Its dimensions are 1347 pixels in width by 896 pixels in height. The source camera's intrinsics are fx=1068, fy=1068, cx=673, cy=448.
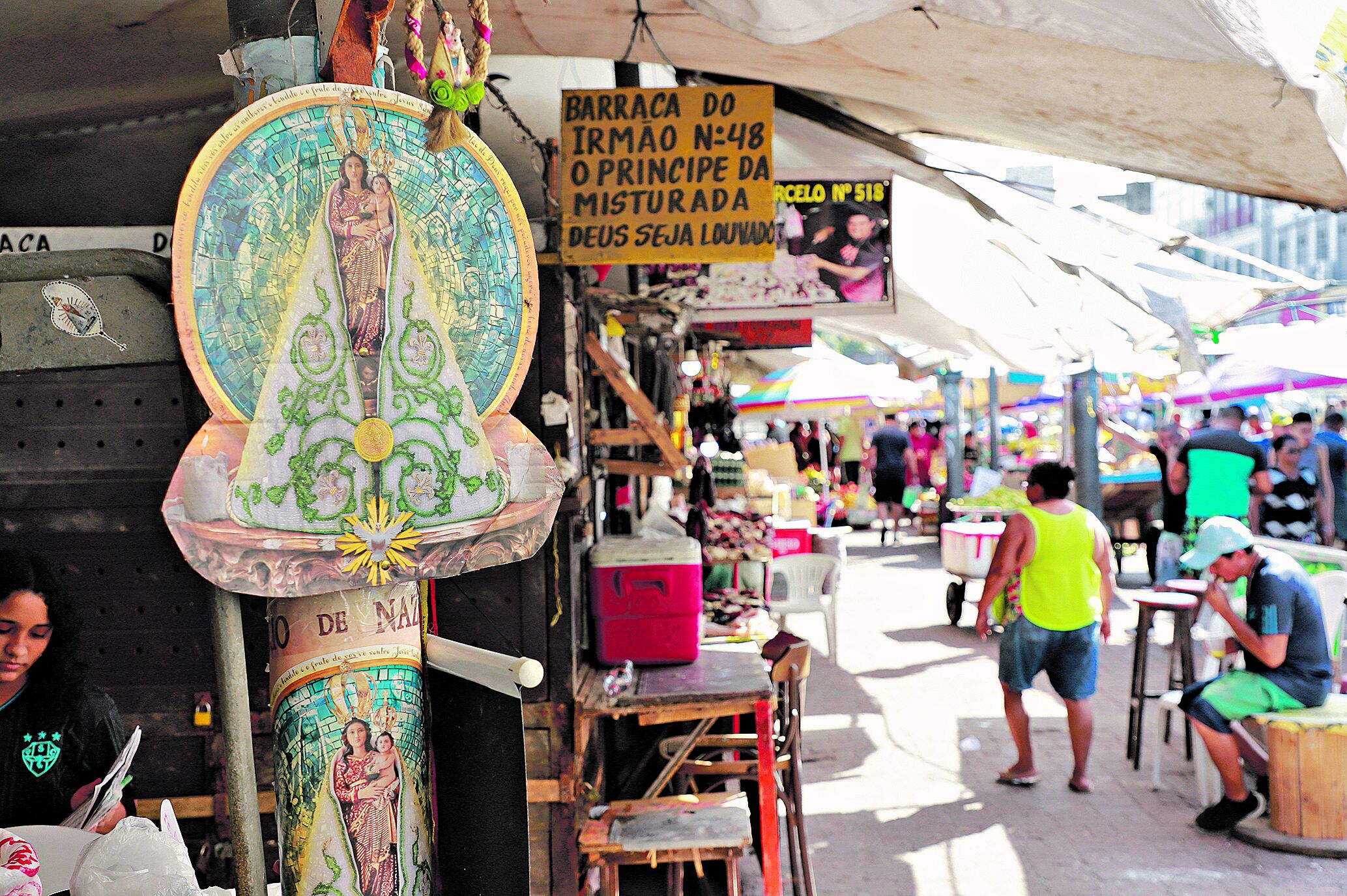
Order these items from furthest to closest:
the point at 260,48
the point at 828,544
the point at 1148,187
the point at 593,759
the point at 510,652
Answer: the point at 1148,187 → the point at 828,544 → the point at 593,759 → the point at 510,652 → the point at 260,48

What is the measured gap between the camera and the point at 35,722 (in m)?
2.54

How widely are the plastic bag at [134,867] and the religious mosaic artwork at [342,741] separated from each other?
203 mm

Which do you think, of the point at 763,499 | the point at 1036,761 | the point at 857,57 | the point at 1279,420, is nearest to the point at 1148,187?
the point at 1279,420

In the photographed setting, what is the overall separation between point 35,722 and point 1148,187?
50913 millimetres

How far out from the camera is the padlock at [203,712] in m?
3.47

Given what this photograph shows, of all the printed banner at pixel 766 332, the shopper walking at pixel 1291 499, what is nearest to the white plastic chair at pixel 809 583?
the printed banner at pixel 766 332

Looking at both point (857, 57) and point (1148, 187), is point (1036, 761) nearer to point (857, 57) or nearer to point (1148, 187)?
point (857, 57)

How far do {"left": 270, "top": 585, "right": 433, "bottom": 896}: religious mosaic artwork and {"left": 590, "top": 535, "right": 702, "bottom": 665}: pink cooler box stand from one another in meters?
2.54

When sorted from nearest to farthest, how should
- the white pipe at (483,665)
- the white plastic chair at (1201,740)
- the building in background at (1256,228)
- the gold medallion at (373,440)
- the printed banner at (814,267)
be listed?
the gold medallion at (373,440) → the white pipe at (483,665) → the printed banner at (814,267) → the white plastic chair at (1201,740) → the building in background at (1256,228)

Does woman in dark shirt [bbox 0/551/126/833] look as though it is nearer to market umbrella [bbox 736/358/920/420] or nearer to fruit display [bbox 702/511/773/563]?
fruit display [bbox 702/511/773/563]

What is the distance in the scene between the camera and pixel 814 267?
534cm

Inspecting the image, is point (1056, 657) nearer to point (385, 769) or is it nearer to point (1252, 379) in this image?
point (385, 769)

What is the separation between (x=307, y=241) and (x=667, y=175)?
2233 mm

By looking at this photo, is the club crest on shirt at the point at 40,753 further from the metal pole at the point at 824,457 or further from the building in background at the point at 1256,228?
the building in background at the point at 1256,228
